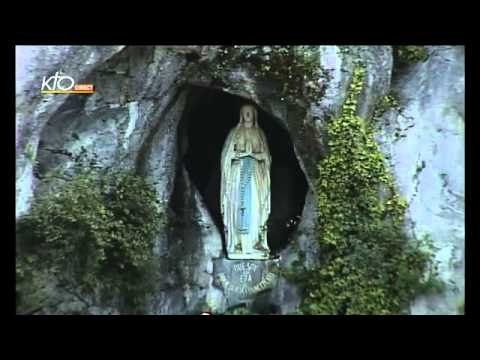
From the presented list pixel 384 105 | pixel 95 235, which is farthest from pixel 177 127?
pixel 384 105

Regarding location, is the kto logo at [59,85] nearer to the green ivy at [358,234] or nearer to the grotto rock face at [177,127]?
the grotto rock face at [177,127]

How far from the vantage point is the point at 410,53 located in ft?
21.7

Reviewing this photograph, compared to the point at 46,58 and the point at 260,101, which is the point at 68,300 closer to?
the point at 46,58

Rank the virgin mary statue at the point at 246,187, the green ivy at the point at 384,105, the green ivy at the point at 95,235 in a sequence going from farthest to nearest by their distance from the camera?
the virgin mary statue at the point at 246,187 < the green ivy at the point at 384,105 < the green ivy at the point at 95,235

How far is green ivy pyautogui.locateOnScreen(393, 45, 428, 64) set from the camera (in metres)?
6.56

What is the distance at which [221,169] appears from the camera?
730 centimetres

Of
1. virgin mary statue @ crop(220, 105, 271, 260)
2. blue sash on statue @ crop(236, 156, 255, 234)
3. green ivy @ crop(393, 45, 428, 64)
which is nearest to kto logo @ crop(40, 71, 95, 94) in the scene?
virgin mary statue @ crop(220, 105, 271, 260)

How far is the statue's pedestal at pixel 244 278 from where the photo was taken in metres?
6.95

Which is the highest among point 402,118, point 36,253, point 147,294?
point 402,118

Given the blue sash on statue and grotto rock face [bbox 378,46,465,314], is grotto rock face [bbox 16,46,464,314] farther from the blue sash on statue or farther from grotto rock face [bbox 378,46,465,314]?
the blue sash on statue

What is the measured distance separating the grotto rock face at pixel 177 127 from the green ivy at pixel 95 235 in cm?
15

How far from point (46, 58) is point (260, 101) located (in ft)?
6.81

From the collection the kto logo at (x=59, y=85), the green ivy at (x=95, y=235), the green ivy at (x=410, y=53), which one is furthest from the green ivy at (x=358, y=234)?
the kto logo at (x=59, y=85)

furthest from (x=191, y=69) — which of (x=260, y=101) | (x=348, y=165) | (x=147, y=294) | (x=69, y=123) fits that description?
(x=147, y=294)
